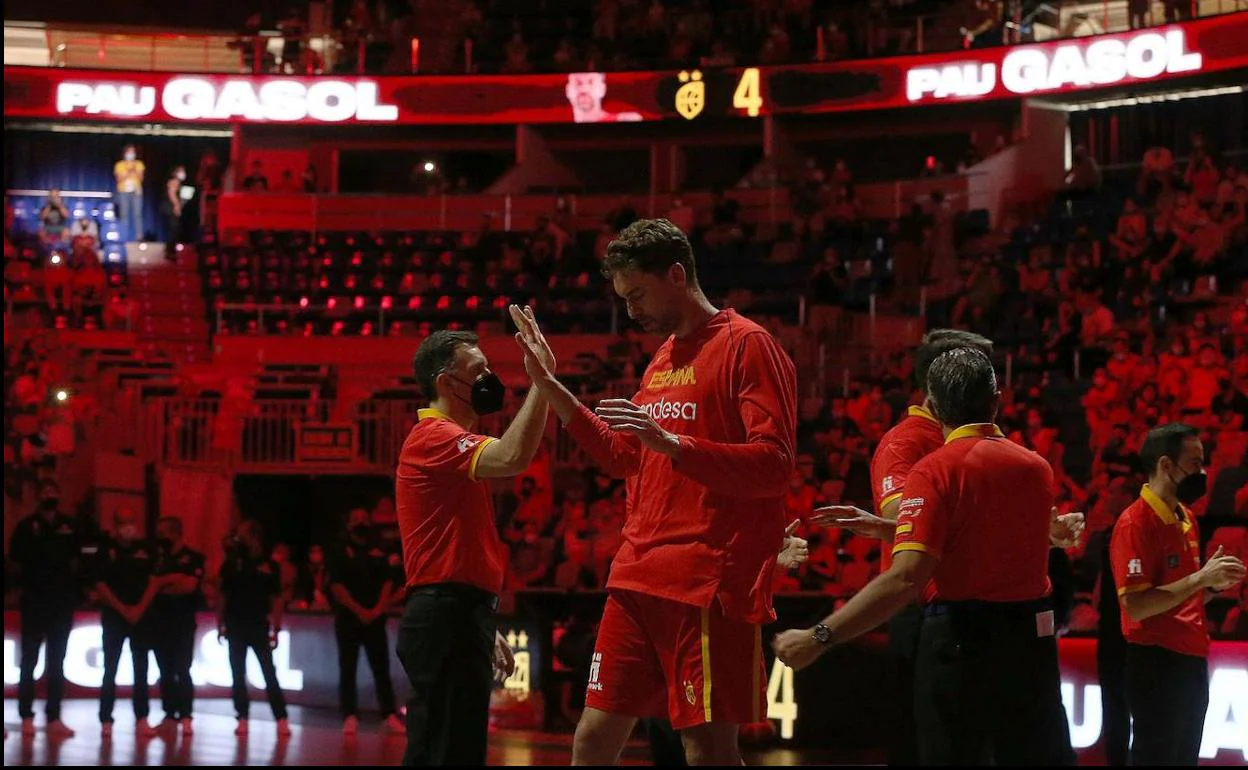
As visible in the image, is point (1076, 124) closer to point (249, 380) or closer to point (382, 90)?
point (382, 90)

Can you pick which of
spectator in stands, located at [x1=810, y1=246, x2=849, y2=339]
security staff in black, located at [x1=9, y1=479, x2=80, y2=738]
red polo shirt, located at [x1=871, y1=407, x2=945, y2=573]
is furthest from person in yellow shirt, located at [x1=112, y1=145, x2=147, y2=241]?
red polo shirt, located at [x1=871, y1=407, x2=945, y2=573]

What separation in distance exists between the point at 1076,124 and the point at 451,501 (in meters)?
22.7

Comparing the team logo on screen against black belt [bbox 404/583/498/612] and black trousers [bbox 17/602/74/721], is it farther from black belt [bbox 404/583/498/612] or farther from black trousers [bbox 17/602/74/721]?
black belt [bbox 404/583/498/612]

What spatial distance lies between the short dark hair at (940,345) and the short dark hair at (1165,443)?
123 cm

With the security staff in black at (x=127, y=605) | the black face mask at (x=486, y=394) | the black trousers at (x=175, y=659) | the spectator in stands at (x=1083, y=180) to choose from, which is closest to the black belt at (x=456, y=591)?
the black face mask at (x=486, y=394)

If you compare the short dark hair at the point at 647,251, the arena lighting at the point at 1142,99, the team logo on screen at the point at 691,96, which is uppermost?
the team logo on screen at the point at 691,96

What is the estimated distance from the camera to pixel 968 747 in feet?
15.8

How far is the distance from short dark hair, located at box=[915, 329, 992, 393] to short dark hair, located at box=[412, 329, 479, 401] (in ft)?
5.55

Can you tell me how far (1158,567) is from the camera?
683 cm

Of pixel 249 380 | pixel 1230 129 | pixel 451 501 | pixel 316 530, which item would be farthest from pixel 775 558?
pixel 1230 129

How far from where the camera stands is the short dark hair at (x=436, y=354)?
6.24 meters

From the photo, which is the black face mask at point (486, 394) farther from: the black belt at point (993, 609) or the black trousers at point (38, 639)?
the black trousers at point (38, 639)

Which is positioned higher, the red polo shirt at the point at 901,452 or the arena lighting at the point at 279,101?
the arena lighting at the point at 279,101

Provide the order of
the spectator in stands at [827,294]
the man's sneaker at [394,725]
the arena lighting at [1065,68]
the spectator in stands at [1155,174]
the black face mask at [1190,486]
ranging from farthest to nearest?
1. the arena lighting at [1065,68]
2. the spectator in stands at [1155,174]
3. the spectator in stands at [827,294]
4. the man's sneaker at [394,725]
5. the black face mask at [1190,486]
